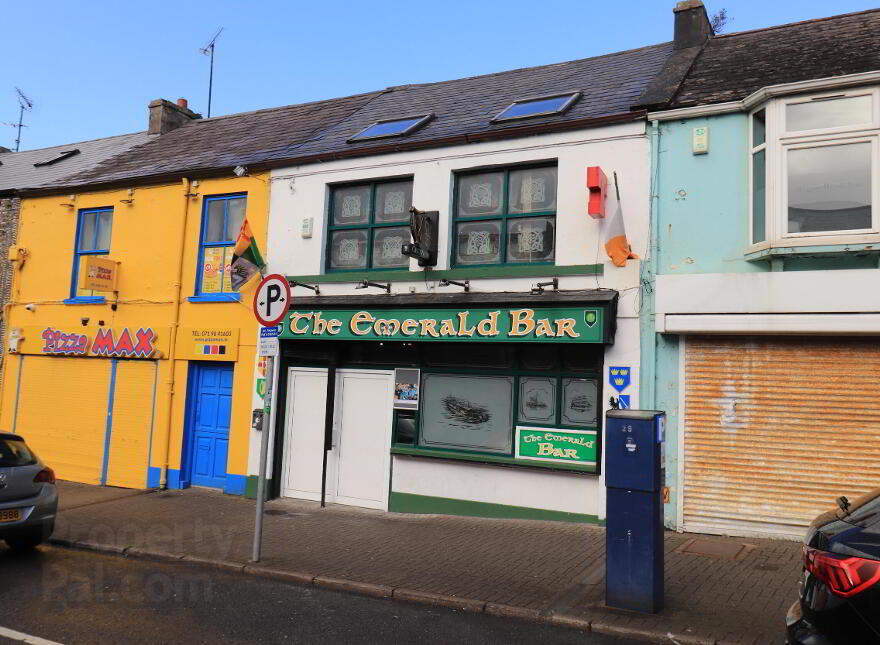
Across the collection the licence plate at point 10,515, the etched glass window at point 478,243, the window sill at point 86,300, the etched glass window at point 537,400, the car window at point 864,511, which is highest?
the etched glass window at point 478,243

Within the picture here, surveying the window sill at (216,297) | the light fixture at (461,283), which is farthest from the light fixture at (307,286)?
the light fixture at (461,283)

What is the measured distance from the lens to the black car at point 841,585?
341 cm

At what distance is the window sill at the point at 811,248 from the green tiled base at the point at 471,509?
3947 millimetres

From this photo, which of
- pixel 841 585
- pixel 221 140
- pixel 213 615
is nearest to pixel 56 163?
pixel 221 140

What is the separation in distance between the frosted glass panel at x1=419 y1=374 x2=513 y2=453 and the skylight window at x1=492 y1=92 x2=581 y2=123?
4.10 meters

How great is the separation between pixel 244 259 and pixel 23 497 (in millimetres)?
5094

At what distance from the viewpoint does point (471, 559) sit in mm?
7516

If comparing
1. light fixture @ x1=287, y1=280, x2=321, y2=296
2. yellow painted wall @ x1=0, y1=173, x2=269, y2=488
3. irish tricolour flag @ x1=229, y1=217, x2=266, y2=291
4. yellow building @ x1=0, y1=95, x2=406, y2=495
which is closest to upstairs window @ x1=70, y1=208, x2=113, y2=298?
yellow building @ x1=0, y1=95, x2=406, y2=495

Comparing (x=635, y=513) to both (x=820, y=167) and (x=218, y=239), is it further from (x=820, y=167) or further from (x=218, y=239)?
(x=218, y=239)

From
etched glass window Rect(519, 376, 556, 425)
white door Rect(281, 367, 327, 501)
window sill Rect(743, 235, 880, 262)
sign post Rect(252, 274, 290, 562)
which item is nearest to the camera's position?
sign post Rect(252, 274, 290, 562)

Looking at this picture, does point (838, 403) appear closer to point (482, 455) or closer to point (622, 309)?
point (622, 309)

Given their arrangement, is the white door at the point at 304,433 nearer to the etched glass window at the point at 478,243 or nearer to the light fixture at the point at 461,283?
the light fixture at the point at 461,283

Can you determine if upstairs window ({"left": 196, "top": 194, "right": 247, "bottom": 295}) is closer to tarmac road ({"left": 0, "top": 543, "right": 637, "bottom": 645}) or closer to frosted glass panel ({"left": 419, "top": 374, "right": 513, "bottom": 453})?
frosted glass panel ({"left": 419, "top": 374, "right": 513, "bottom": 453})

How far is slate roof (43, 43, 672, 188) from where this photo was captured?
1062 centimetres
